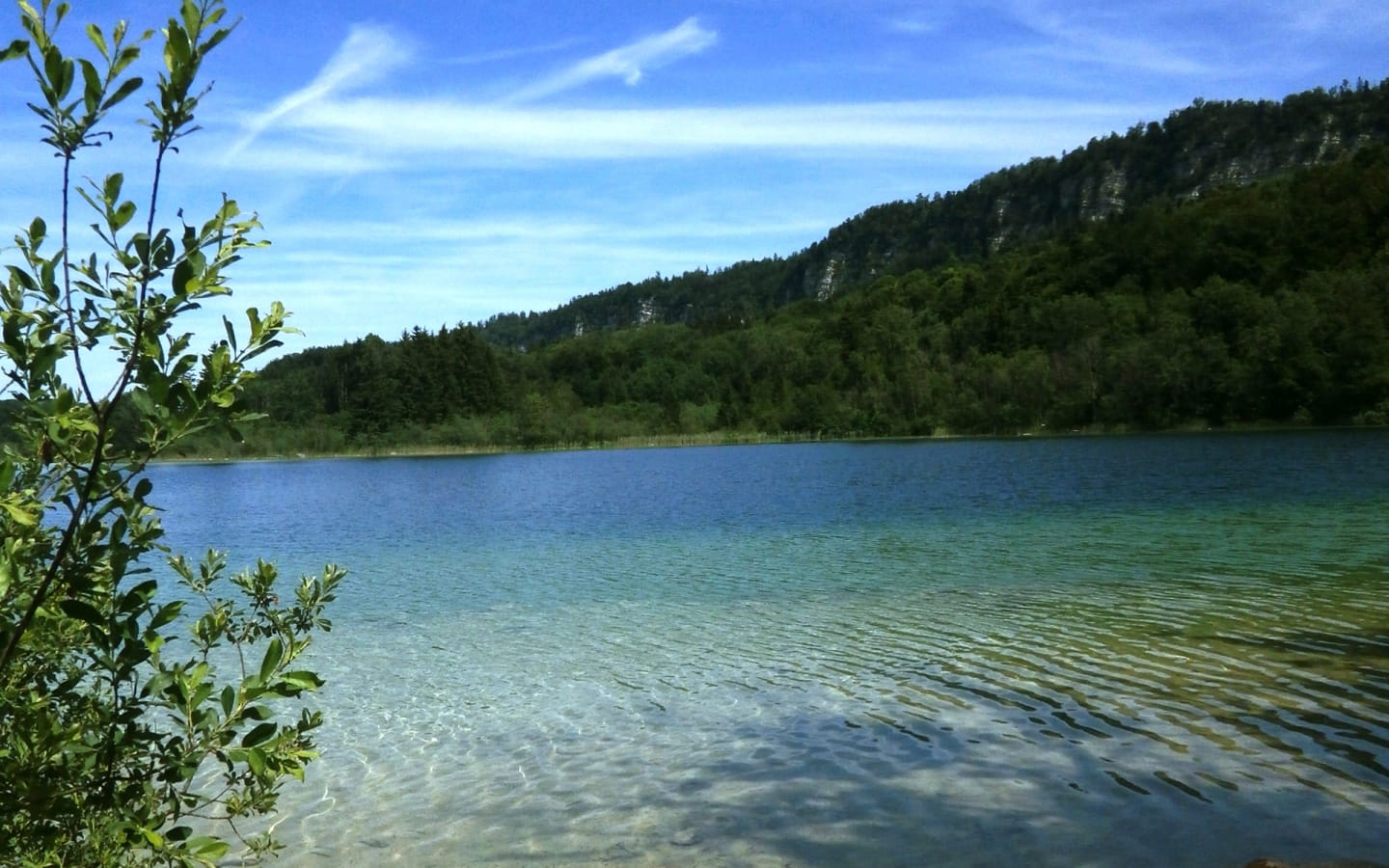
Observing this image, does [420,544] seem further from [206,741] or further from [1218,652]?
[206,741]

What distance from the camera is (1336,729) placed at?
8359 millimetres

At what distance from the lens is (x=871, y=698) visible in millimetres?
10516

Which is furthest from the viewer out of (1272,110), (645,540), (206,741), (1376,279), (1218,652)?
(1272,110)

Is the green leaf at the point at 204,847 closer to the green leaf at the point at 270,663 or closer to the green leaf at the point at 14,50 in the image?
the green leaf at the point at 270,663

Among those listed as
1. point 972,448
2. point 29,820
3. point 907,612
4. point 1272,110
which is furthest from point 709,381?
point 29,820

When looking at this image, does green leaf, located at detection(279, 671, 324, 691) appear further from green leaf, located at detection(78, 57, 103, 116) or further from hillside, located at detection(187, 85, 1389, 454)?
hillside, located at detection(187, 85, 1389, 454)

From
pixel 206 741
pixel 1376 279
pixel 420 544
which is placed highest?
pixel 1376 279

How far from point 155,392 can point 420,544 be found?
2721cm

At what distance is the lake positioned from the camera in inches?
276

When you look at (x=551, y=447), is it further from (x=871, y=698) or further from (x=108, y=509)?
(x=108, y=509)

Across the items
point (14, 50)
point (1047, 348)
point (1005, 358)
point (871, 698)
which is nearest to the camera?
point (14, 50)

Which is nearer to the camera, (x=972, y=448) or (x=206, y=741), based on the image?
(x=206, y=741)

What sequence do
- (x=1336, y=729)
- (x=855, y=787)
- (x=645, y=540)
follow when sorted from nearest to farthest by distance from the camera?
(x=855, y=787)
(x=1336, y=729)
(x=645, y=540)

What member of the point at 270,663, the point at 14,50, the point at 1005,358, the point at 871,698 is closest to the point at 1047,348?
the point at 1005,358
